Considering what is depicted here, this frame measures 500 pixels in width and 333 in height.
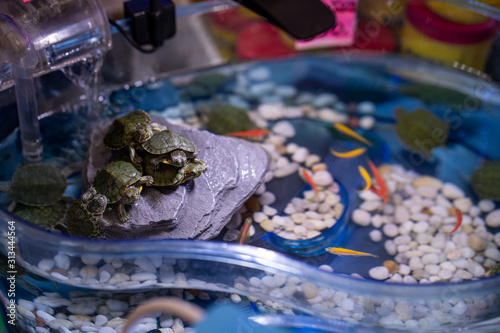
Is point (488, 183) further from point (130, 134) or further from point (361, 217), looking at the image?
point (130, 134)

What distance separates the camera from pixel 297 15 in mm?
1603

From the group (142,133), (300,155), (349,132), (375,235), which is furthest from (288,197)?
(142,133)

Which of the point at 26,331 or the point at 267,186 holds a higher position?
the point at 267,186

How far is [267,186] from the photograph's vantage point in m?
1.83

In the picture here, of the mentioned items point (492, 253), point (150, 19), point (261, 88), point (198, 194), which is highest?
point (150, 19)

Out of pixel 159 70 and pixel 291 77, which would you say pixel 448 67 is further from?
pixel 159 70

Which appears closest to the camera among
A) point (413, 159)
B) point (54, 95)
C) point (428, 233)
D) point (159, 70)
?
point (428, 233)

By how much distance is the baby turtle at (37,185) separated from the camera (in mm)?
1626

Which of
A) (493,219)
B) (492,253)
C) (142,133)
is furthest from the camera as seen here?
(493,219)

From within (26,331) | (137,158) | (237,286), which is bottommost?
(26,331)

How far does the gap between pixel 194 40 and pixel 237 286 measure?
4.11 ft

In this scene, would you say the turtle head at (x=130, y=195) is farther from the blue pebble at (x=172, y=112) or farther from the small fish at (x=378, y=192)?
the small fish at (x=378, y=192)

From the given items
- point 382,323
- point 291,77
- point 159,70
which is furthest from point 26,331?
point 291,77

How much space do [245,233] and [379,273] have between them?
446mm
